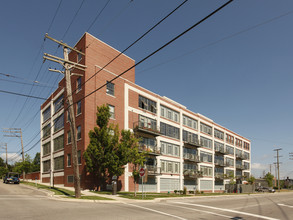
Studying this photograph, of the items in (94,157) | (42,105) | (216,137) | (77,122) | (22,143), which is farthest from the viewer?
(216,137)

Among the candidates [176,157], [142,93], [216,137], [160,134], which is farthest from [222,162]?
[142,93]

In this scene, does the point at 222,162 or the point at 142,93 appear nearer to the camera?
the point at 142,93

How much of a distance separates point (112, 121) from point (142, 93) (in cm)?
815

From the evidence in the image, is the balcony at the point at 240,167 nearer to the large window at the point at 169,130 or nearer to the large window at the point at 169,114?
the large window at the point at 169,130

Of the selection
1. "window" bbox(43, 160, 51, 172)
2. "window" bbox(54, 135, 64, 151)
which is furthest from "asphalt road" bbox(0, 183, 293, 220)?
"window" bbox(43, 160, 51, 172)

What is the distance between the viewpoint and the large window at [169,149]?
40906mm

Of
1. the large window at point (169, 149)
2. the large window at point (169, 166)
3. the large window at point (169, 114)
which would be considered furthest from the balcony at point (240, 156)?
the large window at point (169, 166)

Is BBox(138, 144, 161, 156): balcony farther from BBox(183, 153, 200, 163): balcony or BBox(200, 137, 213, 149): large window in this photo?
BBox(200, 137, 213, 149): large window

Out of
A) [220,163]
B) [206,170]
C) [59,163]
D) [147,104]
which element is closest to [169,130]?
[147,104]

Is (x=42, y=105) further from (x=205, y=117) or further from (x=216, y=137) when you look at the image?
(x=216, y=137)

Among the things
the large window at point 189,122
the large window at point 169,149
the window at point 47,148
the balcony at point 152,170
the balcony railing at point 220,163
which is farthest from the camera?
the balcony railing at point 220,163

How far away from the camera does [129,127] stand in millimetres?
35281

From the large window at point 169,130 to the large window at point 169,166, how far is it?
4.50 m

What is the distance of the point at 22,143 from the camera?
57688 mm
